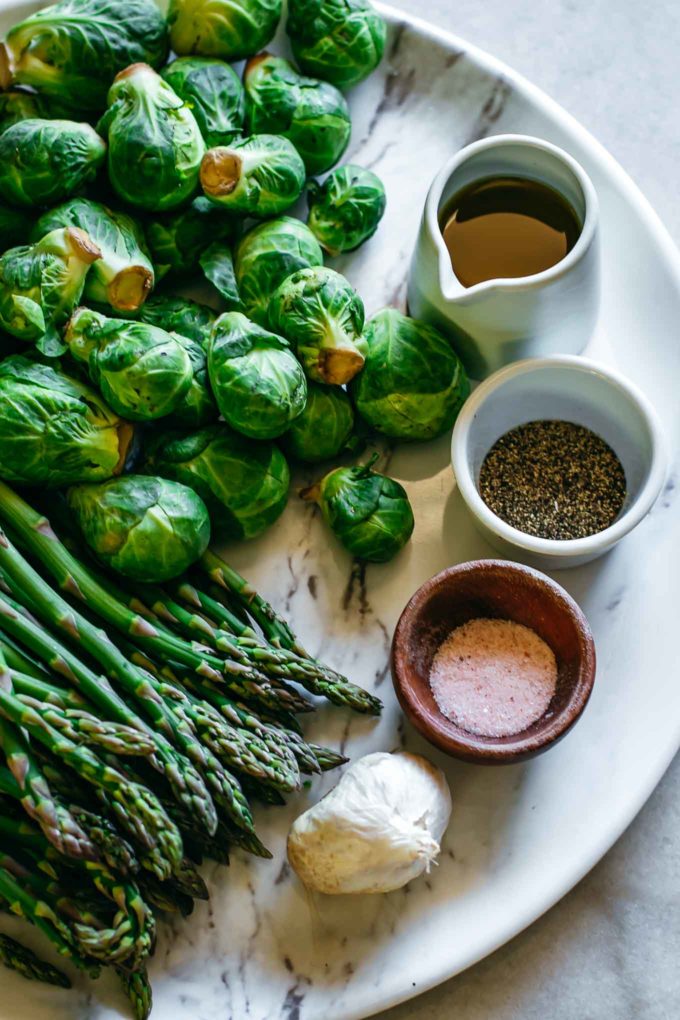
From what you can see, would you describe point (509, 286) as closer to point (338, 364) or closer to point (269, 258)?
point (338, 364)

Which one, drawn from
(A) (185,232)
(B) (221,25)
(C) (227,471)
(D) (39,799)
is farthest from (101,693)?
(B) (221,25)

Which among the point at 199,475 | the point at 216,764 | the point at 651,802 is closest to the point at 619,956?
the point at 651,802

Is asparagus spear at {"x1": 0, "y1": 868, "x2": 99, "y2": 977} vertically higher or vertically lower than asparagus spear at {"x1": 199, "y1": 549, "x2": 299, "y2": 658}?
lower

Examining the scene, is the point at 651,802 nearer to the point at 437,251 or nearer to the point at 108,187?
the point at 437,251

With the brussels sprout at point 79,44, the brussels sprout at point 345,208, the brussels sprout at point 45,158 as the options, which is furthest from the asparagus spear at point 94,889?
the brussels sprout at point 79,44

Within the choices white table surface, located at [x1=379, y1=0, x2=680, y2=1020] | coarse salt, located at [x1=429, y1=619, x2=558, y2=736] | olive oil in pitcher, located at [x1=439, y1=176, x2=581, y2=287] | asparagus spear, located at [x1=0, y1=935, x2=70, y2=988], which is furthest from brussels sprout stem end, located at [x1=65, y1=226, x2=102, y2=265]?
white table surface, located at [x1=379, y1=0, x2=680, y2=1020]

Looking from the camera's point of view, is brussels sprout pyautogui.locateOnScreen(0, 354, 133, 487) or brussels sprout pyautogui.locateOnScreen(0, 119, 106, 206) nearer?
brussels sprout pyautogui.locateOnScreen(0, 354, 133, 487)

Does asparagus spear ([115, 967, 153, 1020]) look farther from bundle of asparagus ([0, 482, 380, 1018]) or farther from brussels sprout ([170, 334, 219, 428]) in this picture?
brussels sprout ([170, 334, 219, 428])

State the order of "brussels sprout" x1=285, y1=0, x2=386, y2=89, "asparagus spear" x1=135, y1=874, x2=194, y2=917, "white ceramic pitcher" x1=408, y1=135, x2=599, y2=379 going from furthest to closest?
"brussels sprout" x1=285, y1=0, x2=386, y2=89 → "white ceramic pitcher" x1=408, y1=135, x2=599, y2=379 → "asparagus spear" x1=135, y1=874, x2=194, y2=917

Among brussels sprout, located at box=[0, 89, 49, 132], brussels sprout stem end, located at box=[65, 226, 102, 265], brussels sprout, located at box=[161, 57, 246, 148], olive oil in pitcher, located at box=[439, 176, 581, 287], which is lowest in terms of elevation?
brussels sprout stem end, located at box=[65, 226, 102, 265]

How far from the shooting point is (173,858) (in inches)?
75.8

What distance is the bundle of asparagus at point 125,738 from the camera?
75.7 inches

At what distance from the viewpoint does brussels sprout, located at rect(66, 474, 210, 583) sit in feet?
6.66

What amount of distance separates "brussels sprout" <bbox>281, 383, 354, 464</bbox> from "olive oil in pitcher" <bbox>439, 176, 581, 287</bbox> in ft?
1.15
